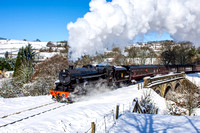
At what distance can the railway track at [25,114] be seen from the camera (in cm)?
772

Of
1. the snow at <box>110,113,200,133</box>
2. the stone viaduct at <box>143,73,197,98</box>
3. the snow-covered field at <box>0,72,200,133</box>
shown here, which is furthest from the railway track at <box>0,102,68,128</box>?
the stone viaduct at <box>143,73,197,98</box>

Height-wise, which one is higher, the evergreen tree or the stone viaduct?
the evergreen tree

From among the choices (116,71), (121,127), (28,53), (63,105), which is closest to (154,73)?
(116,71)

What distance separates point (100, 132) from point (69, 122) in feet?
5.92

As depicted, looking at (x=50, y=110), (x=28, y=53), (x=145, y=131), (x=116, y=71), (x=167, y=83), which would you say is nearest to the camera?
(x=145, y=131)

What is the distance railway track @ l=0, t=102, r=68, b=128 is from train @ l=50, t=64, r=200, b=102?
1.02 m

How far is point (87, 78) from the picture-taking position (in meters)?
13.1

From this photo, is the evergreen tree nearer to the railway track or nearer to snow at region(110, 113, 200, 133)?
the railway track

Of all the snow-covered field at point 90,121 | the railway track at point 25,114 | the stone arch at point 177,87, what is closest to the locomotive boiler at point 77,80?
the railway track at point 25,114

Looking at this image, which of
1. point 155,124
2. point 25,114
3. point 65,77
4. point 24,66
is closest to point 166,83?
point 65,77

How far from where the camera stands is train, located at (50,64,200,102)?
1152 cm

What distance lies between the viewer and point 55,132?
21.5ft

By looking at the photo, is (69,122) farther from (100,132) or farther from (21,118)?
(21,118)

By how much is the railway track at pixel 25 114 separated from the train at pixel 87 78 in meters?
1.02
